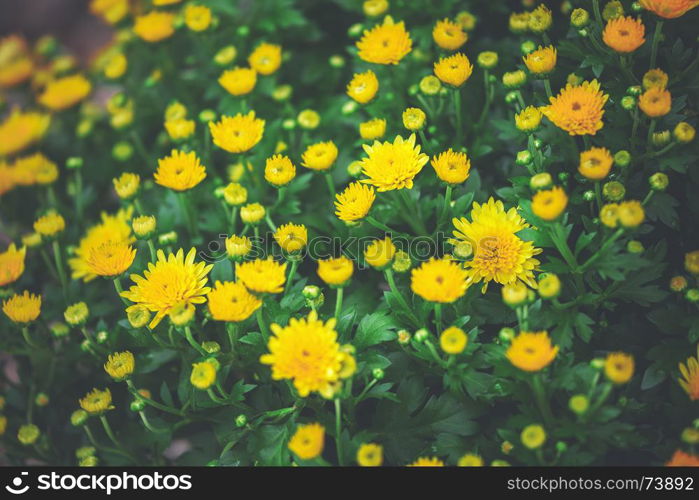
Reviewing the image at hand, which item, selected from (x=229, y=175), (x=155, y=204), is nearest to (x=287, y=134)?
(x=229, y=175)

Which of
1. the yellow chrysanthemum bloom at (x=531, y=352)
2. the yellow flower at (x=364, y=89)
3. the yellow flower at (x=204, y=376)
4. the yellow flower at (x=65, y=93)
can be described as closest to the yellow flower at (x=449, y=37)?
the yellow flower at (x=364, y=89)

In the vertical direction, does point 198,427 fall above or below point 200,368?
below

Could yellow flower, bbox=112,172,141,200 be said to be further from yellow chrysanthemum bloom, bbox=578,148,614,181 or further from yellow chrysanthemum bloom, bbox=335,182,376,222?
yellow chrysanthemum bloom, bbox=578,148,614,181

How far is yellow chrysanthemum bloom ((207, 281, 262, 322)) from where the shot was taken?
1435mm

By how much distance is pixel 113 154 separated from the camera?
2.39 m

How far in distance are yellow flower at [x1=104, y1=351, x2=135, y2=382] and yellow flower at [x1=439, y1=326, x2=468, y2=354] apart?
799 millimetres

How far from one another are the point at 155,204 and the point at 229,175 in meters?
0.28

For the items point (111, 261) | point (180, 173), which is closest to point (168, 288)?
point (111, 261)

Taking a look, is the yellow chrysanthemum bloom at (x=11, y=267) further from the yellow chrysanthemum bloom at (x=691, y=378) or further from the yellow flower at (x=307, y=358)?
the yellow chrysanthemum bloom at (x=691, y=378)

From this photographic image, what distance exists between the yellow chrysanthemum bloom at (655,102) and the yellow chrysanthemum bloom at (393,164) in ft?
1.75

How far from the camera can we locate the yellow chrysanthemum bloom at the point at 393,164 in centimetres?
159
